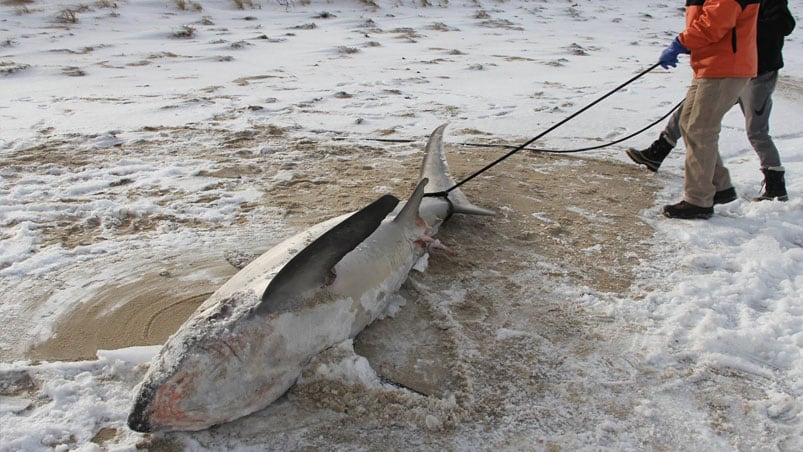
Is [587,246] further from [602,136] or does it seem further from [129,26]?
[129,26]

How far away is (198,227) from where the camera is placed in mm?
3859

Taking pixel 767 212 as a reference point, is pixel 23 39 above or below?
above

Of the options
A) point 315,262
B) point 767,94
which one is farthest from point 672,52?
point 315,262

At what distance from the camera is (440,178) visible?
167 inches

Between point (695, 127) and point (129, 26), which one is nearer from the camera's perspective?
point (695, 127)

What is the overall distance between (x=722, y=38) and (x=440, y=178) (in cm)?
197

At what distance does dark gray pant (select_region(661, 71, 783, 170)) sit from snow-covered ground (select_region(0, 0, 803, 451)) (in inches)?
13.6

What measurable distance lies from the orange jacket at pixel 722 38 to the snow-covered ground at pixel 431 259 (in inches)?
39.8

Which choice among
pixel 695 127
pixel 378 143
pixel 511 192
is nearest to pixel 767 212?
pixel 695 127

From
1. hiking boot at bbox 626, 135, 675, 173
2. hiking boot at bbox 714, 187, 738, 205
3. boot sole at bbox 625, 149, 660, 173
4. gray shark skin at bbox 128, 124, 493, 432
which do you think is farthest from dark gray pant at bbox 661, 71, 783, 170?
gray shark skin at bbox 128, 124, 493, 432

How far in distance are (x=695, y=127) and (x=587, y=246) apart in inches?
45.4

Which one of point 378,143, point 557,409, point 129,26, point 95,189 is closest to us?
point 557,409

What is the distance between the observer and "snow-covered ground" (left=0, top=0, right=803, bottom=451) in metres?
2.32

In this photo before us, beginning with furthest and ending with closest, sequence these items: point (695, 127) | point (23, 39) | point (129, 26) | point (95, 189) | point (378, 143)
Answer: point (129, 26), point (23, 39), point (378, 143), point (95, 189), point (695, 127)
